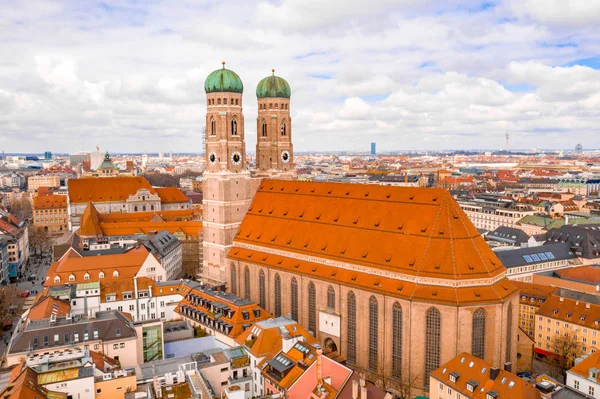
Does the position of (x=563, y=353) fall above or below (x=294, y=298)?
below

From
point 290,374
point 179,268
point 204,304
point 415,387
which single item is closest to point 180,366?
point 290,374

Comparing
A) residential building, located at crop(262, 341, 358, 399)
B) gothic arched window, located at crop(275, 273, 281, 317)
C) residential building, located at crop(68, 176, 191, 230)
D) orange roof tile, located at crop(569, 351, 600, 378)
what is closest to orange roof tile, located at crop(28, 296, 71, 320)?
gothic arched window, located at crop(275, 273, 281, 317)

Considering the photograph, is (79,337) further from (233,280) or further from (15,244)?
(15,244)

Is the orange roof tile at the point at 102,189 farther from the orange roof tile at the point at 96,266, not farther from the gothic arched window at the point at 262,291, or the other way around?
the gothic arched window at the point at 262,291

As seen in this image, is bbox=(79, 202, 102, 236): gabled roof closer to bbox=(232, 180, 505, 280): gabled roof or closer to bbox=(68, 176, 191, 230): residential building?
bbox=(68, 176, 191, 230): residential building

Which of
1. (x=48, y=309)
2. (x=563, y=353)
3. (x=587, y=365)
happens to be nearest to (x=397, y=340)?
(x=587, y=365)

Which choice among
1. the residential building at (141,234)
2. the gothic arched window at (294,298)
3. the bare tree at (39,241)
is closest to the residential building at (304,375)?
the gothic arched window at (294,298)
